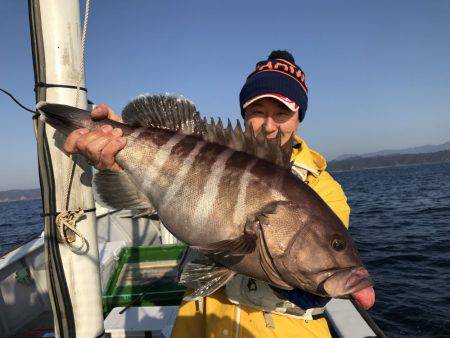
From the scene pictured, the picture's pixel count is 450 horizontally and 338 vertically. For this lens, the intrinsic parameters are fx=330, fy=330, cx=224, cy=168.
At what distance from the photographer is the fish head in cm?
187

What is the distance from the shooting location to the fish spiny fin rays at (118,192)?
2.54 meters

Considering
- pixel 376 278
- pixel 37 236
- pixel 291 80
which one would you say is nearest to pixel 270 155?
pixel 291 80

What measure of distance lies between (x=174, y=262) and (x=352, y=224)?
53.2 ft

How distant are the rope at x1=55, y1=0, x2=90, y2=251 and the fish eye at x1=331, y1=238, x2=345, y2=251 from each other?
6.23 feet

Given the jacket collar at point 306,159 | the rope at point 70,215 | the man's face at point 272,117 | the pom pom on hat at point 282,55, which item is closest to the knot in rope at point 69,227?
the rope at point 70,215

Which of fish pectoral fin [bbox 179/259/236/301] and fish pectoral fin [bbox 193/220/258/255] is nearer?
fish pectoral fin [bbox 193/220/258/255]

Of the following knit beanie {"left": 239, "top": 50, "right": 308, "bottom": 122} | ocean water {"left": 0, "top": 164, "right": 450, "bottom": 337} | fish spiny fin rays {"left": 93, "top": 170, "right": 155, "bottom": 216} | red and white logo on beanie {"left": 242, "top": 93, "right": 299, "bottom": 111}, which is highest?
knit beanie {"left": 239, "top": 50, "right": 308, "bottom": 122}

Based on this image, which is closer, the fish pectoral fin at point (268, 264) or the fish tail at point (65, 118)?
the fish pectoral fin at point (268, 264)

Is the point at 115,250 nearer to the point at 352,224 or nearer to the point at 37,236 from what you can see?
the point at 37,236

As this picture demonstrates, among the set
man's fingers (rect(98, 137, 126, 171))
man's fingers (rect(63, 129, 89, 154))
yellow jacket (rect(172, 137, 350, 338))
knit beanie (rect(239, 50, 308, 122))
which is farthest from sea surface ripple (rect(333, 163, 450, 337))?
man's fingers (rect(63, 129, 89, 154))

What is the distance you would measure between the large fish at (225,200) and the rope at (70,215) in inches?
8.6

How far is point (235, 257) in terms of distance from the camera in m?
1.98

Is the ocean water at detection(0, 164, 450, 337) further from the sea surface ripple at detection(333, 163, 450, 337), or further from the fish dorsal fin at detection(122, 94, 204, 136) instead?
the fish dorsal fin at detection(122, 94, 204, 136)

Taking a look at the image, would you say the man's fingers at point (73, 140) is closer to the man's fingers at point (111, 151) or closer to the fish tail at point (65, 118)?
the fish tail at point (65, 118)
